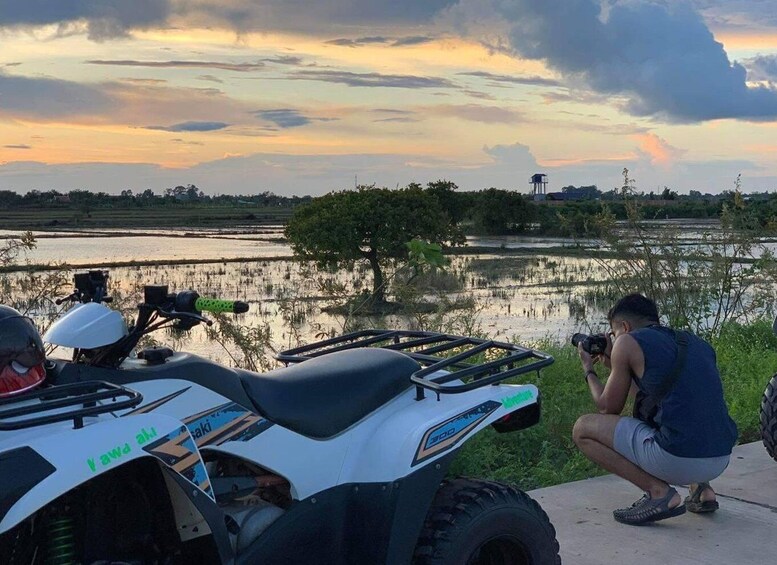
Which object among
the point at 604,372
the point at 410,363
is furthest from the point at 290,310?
the point at 410,363

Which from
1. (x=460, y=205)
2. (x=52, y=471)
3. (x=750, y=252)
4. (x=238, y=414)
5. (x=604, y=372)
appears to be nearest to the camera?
(x=52, y=471)

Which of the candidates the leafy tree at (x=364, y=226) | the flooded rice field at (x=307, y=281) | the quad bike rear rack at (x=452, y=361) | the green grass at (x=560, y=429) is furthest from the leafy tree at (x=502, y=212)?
the quad bike rear rack at (x=452, y=361)

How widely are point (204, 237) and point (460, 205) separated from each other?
847 cm

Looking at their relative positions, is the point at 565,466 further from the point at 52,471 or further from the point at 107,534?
the point at 52,471

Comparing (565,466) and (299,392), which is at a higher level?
(299,392)

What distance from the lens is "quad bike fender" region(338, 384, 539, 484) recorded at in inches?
138

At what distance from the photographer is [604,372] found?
8445 mm

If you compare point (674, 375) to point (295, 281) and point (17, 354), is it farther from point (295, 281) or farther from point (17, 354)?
point (295, 281)

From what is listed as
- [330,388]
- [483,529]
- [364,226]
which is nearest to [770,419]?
[483,529]

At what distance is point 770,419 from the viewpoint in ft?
19.9

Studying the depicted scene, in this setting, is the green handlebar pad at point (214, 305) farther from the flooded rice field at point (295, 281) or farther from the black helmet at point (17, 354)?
the flooded rice field at point (295, 281)

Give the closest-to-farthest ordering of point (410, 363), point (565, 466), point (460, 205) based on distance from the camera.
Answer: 1. point (410, 363)
2. point (565, 466)
3. point (460, 205)

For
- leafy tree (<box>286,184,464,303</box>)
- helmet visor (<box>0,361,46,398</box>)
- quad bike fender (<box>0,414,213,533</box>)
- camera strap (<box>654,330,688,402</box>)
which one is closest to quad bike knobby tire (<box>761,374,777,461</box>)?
camera strap (<box>654,330,688,402</box>)

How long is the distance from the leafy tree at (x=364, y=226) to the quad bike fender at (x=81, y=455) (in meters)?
15.5
